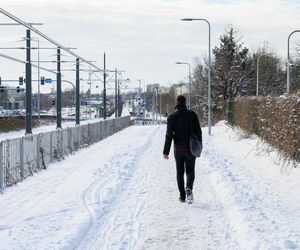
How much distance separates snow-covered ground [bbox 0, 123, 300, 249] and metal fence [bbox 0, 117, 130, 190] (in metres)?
0.34

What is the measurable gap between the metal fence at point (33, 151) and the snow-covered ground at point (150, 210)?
34 centimetres

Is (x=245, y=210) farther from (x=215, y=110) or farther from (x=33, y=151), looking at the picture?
(x=215, y=110)

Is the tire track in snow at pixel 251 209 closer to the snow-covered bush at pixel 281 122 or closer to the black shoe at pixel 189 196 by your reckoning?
the black shoe at pixel 189 196

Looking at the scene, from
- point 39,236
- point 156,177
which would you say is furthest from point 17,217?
point 156,177

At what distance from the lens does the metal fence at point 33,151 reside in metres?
12.3

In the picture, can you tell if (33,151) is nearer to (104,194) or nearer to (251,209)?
(104,194)

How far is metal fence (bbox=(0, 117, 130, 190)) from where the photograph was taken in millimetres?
12289

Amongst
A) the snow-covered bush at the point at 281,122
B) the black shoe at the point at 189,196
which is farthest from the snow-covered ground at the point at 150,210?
the snow-covered bush at the point at 281,122

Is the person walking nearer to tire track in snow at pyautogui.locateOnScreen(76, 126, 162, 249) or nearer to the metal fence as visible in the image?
tire track in snow at pyautogui.locateOnScreen(76, 126, 162, 249)

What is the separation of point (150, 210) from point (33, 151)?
246 inches

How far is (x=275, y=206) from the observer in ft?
31.2

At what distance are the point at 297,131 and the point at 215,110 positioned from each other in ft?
145

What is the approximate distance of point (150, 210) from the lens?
945 centimetres

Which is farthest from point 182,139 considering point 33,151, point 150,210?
point 33,151
